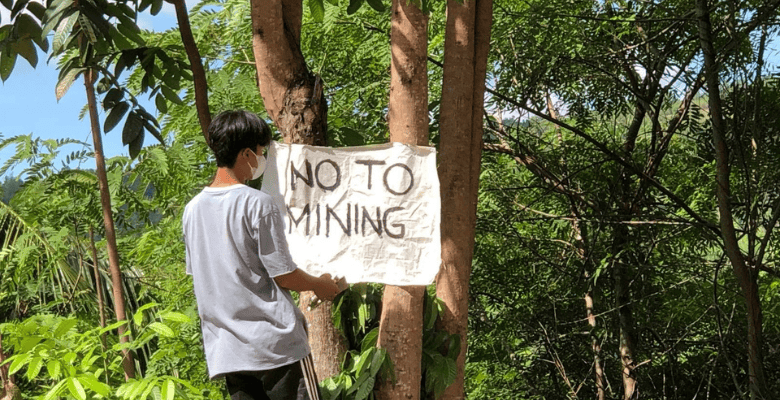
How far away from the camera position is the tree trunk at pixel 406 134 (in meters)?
2.71

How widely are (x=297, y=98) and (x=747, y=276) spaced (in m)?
1.84

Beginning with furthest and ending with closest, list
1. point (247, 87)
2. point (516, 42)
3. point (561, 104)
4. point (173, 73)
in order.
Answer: point (561, 104), point (516, 42), point (247, 87), point (173, 73)

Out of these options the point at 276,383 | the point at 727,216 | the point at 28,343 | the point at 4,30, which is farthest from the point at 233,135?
the point at 727,216

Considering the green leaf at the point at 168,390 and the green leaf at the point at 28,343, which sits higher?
the green leaf at the point at 28,343

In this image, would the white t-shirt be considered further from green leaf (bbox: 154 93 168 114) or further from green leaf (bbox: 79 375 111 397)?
green leaf (bbox: 154 93 168 114)

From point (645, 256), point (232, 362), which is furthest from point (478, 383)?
point (232, 362)

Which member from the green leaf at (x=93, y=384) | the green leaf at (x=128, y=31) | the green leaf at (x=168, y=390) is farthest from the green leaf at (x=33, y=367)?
the green leaf at (x=128, y=31)

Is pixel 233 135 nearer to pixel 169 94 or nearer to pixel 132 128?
pixel 132 128

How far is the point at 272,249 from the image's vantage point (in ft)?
6.53

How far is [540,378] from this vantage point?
17.7ft

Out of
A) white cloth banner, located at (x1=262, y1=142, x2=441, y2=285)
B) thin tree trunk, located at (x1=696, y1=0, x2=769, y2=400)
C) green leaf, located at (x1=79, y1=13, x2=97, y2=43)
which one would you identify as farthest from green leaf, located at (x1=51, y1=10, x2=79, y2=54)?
thin tree trunk, located at (x1=696, y1=0, x2=769, y2=400)

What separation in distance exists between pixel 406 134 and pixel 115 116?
42.2 inches

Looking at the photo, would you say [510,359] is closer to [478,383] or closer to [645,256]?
[478,383]

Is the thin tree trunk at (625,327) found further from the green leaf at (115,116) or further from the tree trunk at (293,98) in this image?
the green leaf at (115,116)
